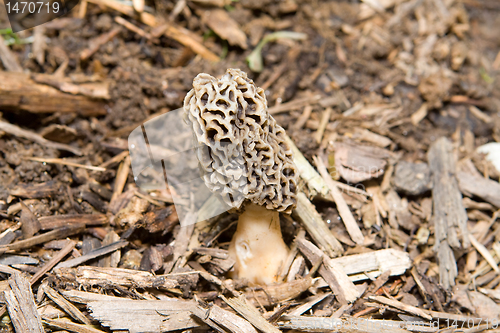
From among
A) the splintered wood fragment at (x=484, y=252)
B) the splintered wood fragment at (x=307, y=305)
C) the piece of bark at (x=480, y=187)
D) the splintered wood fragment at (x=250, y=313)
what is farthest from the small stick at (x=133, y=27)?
the splintered wood fragment at (x=484, y=252)

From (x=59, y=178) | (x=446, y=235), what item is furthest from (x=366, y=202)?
(x=59, y=178)

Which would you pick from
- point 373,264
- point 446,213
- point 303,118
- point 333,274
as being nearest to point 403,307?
point 373,264

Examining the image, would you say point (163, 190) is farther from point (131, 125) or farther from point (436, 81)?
point (436, 81)

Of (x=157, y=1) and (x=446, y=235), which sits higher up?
(x=157, y=1)

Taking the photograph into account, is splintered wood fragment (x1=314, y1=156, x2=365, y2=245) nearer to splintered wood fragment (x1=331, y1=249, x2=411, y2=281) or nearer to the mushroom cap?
splintered wood fragment (x1=331, y1=249, x2=411, y2=281)

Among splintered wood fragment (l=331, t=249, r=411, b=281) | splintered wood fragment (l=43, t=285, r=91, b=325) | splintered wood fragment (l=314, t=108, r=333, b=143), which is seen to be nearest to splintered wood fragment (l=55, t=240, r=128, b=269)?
splintered wood fragment (l=43, t=285, r=91, b=325)

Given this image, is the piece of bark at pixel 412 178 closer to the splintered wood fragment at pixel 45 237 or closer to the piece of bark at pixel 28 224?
the splintered wood fragment at pixel 45 237
